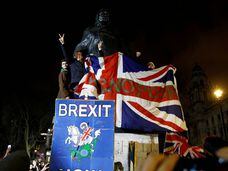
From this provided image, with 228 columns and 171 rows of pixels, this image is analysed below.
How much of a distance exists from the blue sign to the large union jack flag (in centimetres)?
197

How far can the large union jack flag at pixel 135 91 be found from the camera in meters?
9.39

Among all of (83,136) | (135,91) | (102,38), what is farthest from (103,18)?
(83,136)

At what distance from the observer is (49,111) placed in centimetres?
3466

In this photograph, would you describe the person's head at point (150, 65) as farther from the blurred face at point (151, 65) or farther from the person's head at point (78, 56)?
the person's head at point (78, 56)

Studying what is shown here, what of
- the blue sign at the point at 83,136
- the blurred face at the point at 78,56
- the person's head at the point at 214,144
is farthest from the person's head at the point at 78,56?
the person's head at the point at 214,144

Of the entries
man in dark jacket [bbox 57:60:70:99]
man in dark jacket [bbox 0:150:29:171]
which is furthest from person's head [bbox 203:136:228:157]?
man in dark jacket [bbox 57:60:70:99]

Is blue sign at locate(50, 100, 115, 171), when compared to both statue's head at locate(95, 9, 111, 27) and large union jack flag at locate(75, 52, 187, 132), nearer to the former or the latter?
large union jack flag at locate(75, 52, 187, 132)

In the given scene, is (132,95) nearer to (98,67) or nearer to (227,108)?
(98,67)

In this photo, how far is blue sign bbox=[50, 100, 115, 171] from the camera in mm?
6668

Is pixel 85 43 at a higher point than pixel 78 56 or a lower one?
higher

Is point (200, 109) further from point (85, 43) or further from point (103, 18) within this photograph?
point (85, 43)

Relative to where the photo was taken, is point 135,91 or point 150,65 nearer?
point 135,91

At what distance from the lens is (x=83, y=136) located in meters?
6.96

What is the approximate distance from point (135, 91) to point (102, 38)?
3.04 meters
